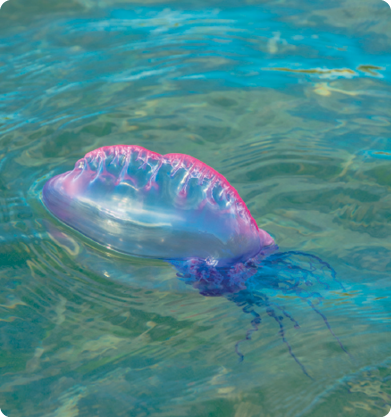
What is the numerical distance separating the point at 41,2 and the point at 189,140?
359cm

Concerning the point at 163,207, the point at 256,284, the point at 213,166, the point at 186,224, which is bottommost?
the point at 256,284

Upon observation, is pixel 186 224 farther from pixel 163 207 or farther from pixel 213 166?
pixel 213 166

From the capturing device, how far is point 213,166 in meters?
3.85

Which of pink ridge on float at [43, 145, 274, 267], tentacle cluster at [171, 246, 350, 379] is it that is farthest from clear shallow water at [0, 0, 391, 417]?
pink ridge on float at [43, 145, 274, 267]

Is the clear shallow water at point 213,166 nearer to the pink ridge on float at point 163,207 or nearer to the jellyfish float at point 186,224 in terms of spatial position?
the jellyfish float at point 186,224

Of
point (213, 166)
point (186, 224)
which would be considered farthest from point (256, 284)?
point (213, 166)

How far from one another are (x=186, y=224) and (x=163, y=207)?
173mm

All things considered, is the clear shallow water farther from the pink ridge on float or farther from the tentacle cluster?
the pink ridge on float

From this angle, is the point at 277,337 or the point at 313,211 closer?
the point at 277,337

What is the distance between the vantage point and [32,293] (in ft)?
9.29

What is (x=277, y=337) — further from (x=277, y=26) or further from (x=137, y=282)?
(x=277, y=26)

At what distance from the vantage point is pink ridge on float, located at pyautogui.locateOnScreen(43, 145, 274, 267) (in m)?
2.62

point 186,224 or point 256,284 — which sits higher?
point 186,224

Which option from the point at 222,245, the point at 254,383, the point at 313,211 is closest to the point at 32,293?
the point at 222,245
